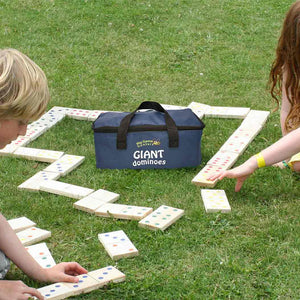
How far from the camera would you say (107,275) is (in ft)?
9.91

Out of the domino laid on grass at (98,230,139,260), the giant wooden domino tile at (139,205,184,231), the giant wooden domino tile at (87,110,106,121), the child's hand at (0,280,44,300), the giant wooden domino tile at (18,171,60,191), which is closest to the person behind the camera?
the child's hand at (0,280,44,300)

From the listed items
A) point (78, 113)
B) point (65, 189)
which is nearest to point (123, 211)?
point (65, 189)

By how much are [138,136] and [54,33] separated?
4.61 metres

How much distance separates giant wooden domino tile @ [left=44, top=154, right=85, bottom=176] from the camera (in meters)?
4.45

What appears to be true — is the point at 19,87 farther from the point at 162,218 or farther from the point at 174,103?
the point at 174,103

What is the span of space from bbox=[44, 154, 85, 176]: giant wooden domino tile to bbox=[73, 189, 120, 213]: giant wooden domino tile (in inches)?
19.8

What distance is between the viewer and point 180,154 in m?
4.45

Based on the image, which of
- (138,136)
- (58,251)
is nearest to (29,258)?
(58,251)

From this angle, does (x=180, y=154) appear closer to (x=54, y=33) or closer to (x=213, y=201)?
(x=213, y=201)

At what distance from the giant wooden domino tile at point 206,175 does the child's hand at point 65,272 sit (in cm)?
143

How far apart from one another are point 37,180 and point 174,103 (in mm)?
2198

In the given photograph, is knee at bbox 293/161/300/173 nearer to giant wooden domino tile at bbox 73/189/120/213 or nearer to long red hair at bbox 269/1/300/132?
long red hair at bbox 269/1/300/132

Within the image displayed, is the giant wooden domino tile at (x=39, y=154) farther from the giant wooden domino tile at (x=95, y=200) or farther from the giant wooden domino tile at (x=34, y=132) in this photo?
the giant wooden domino tile at (x=95, y=200)

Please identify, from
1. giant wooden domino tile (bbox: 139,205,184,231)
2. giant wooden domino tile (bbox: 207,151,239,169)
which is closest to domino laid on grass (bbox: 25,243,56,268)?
giant wooden domino tile (bbox: 139,205,184,231)
